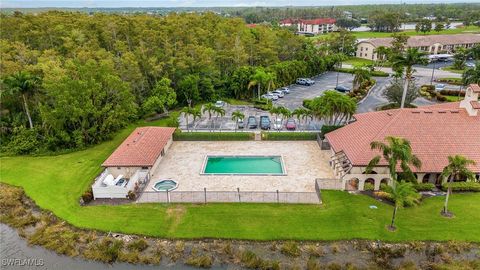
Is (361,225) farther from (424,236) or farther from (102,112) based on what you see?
(102,112)

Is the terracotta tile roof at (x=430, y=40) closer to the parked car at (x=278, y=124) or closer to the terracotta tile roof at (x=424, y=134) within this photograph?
the parked car at (x=278, y=124)

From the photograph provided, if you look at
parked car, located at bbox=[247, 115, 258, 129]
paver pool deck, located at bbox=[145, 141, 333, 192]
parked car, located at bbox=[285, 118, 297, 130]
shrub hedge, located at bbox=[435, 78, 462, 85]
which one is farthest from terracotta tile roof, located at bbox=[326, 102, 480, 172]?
shrub hedge, located at bbox=[435, 78, 462, 85]

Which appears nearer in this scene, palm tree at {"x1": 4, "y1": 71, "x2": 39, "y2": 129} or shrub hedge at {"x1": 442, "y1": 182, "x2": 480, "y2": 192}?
shrub hedge at {"x1": 442, "y1": 182, "x2": 480, "y2": 192}

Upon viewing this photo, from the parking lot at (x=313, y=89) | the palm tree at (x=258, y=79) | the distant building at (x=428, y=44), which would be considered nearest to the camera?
the palm tree at (x=258, y=79)

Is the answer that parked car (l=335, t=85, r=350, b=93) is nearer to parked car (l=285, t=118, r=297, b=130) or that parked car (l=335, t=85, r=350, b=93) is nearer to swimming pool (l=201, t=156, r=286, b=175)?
parked car (l=285, t=118, r=297, b=130)

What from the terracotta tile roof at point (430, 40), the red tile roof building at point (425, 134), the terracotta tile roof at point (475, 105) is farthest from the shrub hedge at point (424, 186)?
the terracotta tile roof at point (430, 40)
